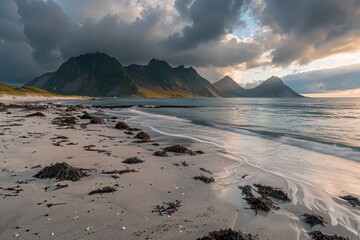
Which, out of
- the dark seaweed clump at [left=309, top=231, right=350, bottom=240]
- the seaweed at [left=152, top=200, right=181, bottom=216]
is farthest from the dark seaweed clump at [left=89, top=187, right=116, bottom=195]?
the dark seaweed clump at [left=309, top=231, right=350, bottom=240]

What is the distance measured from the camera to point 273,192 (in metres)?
9.67

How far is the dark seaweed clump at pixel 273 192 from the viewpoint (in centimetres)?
930

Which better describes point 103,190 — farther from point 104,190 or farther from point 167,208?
point 167,208

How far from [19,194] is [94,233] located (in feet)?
13.2

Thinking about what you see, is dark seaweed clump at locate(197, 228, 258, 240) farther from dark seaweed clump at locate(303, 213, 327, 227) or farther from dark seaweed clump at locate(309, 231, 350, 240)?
dark seaweed clump at locate(303, 213, 327, 227)

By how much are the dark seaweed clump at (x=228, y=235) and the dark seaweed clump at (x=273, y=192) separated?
3.32m

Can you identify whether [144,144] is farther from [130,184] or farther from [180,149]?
[130,184]

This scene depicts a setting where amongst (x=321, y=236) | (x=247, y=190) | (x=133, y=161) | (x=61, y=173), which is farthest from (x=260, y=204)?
(x=61, y=173)

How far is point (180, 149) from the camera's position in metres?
16.2

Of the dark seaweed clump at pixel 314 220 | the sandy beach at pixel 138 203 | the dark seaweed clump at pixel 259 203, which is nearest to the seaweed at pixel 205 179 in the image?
the sandy beach at pixel 138 203

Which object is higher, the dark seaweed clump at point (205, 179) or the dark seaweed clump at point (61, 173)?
the dark seaweed clump at point (61, 173)

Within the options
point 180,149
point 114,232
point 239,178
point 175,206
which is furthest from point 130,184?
point 180,149

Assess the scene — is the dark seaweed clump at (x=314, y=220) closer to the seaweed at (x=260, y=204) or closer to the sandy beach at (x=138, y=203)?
the sandy beach at (x=138, y=203)

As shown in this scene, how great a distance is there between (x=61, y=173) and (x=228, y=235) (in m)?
7.47
